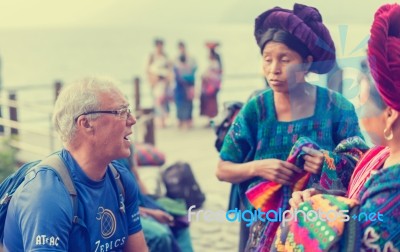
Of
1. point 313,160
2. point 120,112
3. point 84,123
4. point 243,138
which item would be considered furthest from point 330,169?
point 84,123

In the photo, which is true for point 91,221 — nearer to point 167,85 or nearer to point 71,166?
point 71,166

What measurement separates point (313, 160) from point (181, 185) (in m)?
2.52

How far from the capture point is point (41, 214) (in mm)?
2146

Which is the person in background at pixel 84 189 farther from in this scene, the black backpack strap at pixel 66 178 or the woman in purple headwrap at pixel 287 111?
the woman in purple headwrap at pixel 287 111

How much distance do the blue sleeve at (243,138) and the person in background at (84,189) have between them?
428 mm

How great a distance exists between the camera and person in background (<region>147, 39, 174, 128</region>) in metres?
11.5

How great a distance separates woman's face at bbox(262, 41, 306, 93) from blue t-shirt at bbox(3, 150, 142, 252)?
76 centimetres

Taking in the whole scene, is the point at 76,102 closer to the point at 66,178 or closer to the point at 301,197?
the point at 66,178

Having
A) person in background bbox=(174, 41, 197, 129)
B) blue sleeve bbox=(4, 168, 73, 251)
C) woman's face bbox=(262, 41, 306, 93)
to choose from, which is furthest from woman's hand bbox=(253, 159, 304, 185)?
person in background bbox=(174, 41, 197, 129)

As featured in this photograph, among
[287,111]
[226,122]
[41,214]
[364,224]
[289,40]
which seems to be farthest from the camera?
[226,122]

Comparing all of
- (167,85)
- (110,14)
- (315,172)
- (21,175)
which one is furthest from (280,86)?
(167,85)

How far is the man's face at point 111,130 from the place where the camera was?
2.38 meters

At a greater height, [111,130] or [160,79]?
[111,130]

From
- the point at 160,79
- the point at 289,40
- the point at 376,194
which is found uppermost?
the point at 289,40
